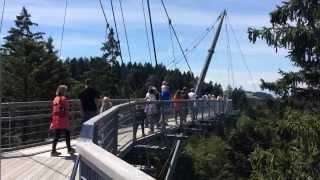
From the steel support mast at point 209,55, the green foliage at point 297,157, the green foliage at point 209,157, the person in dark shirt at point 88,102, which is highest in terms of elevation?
Result: the steel support mast at point 209,55

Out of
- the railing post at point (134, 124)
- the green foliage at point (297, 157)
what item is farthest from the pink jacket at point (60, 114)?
the green foliage at point (297, 157)

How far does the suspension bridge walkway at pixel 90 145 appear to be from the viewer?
17.2 ft

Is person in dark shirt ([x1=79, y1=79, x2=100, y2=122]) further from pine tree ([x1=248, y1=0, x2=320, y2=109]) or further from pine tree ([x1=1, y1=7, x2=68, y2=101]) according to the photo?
pine tree ([x1=1, y1=7, x2=68, y2=101])

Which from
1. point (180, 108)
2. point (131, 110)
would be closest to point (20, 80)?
point (180, 108)

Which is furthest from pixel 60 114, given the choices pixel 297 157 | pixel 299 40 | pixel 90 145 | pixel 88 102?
pixel 299 40

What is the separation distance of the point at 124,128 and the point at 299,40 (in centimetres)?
1700

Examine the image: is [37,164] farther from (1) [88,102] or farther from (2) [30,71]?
(2) [30,71]

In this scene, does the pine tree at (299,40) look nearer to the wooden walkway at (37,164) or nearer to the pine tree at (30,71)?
the wooden walkway at (37,164)

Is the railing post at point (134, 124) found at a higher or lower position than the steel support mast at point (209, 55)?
lower

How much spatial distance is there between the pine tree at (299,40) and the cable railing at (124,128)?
4776 mm

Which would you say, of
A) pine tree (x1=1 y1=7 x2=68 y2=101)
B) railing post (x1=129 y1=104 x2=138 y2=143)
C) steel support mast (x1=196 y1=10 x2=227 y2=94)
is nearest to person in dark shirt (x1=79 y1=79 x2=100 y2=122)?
railing post (x1=129 y1=104 x2=138 y2=143)

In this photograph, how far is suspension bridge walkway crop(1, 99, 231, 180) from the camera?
5.25 m

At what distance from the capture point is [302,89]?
39125 millimetres

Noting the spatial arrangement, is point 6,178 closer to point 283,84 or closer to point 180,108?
point 180,108
